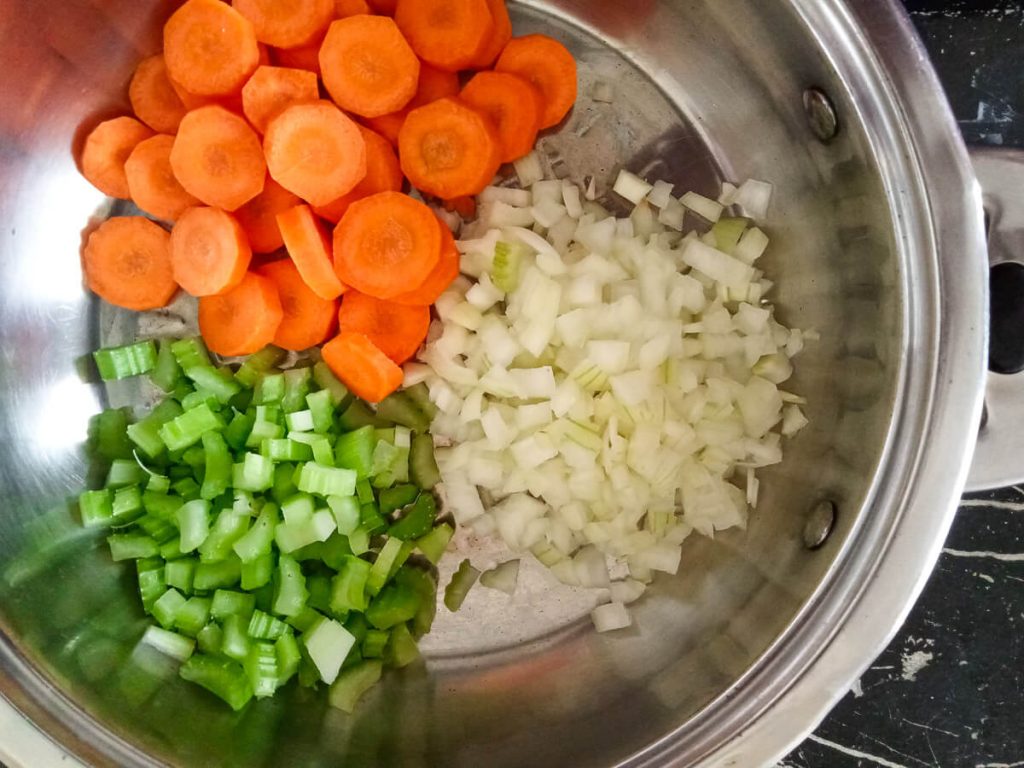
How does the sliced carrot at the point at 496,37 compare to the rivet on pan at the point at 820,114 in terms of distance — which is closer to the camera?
the rivet on pan at the point at 820,114

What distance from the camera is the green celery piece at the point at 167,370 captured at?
1704 mm

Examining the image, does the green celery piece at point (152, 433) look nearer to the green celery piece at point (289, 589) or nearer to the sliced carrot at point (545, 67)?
the green celery piece at point (289, 589)

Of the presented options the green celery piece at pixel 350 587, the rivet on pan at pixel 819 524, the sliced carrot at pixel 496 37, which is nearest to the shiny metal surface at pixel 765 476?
the rivet on pan at pixel 819 524

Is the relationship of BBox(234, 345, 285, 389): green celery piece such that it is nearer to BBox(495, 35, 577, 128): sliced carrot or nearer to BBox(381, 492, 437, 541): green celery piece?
BBox(381, 492, 437, 541): green celery piece

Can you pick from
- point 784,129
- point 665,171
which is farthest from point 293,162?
point 784,129

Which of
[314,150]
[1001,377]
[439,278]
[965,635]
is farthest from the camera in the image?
[965,635]

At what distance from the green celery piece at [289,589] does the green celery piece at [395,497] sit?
21 cm

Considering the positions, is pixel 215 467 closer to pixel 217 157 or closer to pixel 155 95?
pixel 217 157

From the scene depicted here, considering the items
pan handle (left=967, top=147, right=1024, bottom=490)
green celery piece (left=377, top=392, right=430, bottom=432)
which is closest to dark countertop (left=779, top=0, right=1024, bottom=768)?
pan handle (left=967, top=147, right=1024, bottom=490)

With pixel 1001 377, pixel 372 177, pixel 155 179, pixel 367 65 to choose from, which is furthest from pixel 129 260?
pixel 1001 377

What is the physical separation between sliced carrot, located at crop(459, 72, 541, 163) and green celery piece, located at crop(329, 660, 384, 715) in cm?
113

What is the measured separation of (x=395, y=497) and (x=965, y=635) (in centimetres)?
132

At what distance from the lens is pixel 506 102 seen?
5.52 ft

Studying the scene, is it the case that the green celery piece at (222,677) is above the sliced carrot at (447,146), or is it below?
below
